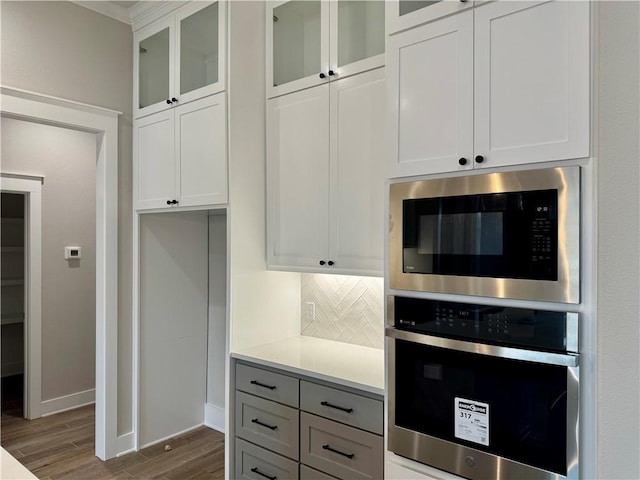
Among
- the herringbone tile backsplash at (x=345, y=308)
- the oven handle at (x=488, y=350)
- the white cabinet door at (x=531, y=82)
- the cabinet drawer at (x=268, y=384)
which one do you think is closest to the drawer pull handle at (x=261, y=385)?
the cabinet drawer at (x=268, y=384)

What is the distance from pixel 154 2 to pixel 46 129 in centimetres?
186

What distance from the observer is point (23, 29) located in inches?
105

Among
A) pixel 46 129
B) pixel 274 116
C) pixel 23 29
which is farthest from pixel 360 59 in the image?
pixel 46 129

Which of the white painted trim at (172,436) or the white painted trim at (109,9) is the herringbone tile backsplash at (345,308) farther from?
the white painted trim at (109,9)

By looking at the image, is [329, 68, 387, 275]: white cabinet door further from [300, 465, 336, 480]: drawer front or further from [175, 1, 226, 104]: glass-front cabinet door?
[300, 465, 336, 480]: drawer front

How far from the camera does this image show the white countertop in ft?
6.68

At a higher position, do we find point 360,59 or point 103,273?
point 360,59

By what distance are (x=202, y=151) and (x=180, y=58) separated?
2.30ft

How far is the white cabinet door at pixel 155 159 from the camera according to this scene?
2.92 metres

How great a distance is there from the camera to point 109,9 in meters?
3.06

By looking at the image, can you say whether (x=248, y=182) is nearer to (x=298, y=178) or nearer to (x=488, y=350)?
(x=298, y=178)

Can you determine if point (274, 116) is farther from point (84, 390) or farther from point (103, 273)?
point (84, 390)

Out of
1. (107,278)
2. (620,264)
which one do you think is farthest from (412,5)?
(107,278)

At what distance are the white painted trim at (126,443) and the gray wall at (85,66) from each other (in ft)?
0.14
